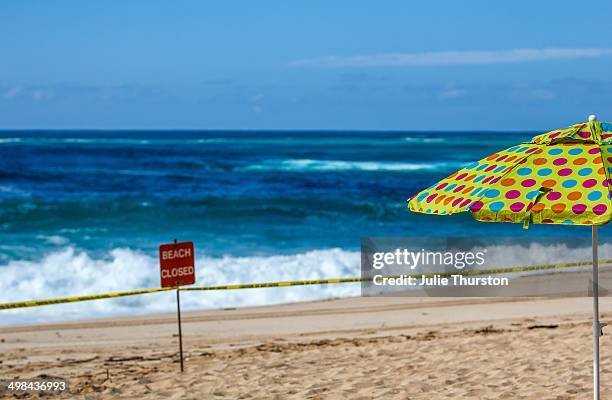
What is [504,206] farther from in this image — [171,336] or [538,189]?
[171,336]

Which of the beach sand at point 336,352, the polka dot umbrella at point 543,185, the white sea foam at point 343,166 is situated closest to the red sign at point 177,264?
the beach sand at point 336,352

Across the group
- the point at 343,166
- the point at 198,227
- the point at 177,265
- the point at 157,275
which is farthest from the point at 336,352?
the point at 343,166

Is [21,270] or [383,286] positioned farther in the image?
[21,270]

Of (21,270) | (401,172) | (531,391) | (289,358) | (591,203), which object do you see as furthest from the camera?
(401,172)

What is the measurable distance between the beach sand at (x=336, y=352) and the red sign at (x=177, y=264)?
945mm

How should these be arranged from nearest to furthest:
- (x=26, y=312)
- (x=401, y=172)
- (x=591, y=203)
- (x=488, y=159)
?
1. (x=591, y=203)
2. (x=488, y=159)
3. (x=26, y=312)
4. (x=401, y=172)

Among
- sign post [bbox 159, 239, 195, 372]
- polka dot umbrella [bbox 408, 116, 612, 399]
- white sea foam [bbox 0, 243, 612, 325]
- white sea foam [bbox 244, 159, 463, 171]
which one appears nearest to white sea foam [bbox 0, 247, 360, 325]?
white sea foam [bbox 0, 243, 612, 325]

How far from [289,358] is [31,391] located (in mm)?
2695

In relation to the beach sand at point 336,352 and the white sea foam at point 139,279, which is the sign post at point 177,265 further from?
the white sea foam at point 139,279

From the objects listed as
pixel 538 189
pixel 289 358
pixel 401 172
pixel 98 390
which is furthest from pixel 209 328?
pixel 401 172

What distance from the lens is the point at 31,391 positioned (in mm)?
8625

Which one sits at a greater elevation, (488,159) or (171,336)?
(488,159)

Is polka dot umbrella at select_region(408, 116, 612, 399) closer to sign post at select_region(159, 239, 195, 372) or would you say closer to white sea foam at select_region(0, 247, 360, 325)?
sign post at select_region(159, 239, 195, 372)

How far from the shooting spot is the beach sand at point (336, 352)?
817cm
